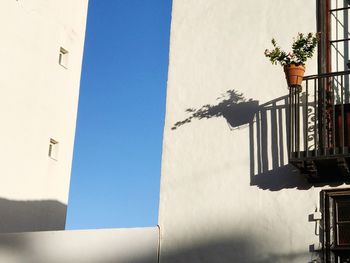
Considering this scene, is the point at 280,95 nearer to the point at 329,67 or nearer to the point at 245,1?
the point at 329,67

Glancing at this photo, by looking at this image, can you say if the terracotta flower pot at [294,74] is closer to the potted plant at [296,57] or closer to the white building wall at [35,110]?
the potted plant at [296,57]

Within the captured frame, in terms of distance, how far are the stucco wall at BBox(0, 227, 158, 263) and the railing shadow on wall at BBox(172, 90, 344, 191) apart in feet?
5.55

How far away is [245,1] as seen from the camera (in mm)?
10617

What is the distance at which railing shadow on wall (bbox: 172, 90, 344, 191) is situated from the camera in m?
9.40

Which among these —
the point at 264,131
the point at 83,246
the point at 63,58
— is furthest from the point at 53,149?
the point at 264,131

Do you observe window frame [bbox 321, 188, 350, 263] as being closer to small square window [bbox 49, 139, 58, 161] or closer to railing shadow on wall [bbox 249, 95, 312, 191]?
railing shadow on wall [bbox 249, 95, 312, 191]

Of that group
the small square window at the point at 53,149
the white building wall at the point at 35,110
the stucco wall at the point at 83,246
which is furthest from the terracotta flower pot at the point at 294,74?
the small square window at the point at 53,149

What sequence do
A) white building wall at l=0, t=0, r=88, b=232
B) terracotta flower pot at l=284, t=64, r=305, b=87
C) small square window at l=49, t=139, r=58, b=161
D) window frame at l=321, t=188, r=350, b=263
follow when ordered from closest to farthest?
1. window frame at l=321, t=188, r=350, b=263
2. terracotta flower pot at l=284, t=64, r=305, b=87
3. white building wall at l=0, t=0, r=88, b=232
4. small square window at l=49, t=139, r=58, b=161

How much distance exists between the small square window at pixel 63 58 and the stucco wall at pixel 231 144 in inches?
349

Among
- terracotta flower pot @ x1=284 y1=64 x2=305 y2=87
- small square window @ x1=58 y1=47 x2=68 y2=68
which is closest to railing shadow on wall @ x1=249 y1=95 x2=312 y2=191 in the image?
terracotta flower pot @ x1=284 y1=64 x2=305 y2=87

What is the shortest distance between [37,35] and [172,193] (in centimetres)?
972

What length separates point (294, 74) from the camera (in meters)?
9.24

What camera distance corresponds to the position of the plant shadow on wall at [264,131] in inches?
370

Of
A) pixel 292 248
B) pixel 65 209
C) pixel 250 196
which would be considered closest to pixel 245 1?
pixel 250 196
